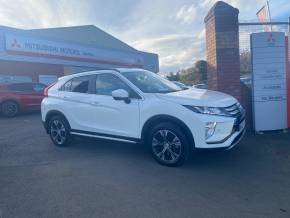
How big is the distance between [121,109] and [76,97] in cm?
140

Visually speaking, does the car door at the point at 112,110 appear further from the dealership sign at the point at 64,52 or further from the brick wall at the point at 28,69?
the dealership sign at the point at 64,52

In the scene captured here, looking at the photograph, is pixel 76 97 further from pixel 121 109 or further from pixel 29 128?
pixel 29 128

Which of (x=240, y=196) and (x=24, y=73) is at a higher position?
(x=24, y=73)

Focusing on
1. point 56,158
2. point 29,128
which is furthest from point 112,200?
point 29,128

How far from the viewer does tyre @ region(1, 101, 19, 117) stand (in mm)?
11867

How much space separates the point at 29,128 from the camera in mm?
9016

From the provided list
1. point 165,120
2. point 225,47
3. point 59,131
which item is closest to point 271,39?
point 225,47

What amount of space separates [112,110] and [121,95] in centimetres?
51

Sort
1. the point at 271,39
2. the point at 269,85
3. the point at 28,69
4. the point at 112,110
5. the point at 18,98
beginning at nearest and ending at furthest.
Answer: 1. the point at 112,110
2. the point at 271,39
3. the point at 269,85
4. the point at 18,98
5. the point at 28,69

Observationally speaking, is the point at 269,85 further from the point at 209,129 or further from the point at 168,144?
the point at 168,144

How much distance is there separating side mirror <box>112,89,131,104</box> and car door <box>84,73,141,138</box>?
103 millimetres

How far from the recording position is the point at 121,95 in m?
4.91

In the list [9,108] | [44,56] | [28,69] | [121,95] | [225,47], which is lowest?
[9,108]

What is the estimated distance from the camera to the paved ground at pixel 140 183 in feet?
11.1
